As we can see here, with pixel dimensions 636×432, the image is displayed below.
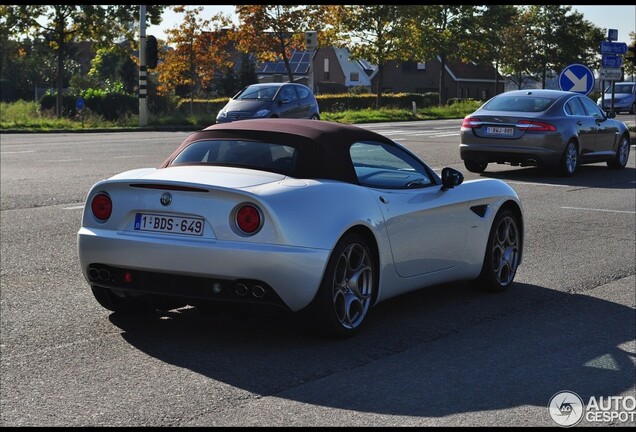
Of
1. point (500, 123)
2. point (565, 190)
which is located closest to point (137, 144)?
point (500, 123)

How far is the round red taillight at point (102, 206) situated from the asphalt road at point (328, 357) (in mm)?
720

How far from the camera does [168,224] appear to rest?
6.46 m

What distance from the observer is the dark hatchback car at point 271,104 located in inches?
1227

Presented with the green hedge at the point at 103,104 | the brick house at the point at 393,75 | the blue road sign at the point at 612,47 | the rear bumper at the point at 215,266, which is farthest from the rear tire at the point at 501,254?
the brick house at the point at 393,75

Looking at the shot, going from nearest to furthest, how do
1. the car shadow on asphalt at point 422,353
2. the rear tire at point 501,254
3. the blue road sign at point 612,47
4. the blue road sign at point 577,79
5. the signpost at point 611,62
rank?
the car shadow on asphalt at point 422,353
the rear tire at point 501,254
the blue road sign at point 577,79
the blue road sign at point 612,47
the signpost at point 611,62

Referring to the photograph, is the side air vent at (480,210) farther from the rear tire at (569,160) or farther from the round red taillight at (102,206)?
the rear tire at (569,160)

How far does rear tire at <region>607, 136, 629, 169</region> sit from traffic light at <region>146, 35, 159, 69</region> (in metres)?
22.4

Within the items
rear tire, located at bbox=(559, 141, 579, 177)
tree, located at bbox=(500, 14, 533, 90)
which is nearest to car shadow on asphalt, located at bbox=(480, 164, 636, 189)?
rear tire, located at bbox=(559, 141, 579, 177)

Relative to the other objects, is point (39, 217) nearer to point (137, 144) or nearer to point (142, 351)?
point (142, 351)

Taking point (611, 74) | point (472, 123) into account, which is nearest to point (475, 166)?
point (472, 123)

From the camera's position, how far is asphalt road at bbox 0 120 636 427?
17.3ft

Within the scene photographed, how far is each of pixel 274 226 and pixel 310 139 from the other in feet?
3.00

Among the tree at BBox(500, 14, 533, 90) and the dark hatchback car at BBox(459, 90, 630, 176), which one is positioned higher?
the tree at BBox(500, 14, 533, 90)

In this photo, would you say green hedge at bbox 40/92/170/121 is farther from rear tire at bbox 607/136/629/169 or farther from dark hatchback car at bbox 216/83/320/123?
rear tire at bbox 607/136/629/169
